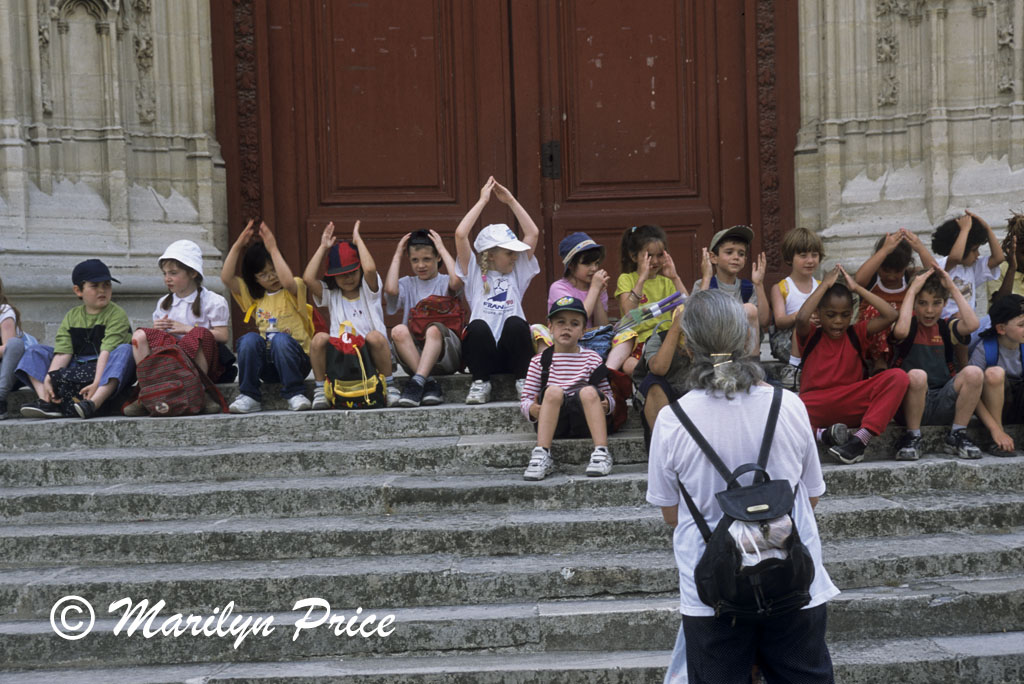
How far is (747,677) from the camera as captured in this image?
3.12m

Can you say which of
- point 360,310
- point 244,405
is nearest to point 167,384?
point 244,405

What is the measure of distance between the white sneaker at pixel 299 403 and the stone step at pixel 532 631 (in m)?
2.10

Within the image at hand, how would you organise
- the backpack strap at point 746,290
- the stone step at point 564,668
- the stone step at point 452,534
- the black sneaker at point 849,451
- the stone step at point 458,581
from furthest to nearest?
1. the backpack strap at point 746,290
2. the black sneaker at point 849,451
3. the stone step at point 452,534
4. the stone step at point 458,581
5. the stone step at point 564,668

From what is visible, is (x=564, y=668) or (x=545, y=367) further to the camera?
(x=545, y=367)

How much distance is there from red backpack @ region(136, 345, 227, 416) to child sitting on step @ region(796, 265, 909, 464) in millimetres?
3373

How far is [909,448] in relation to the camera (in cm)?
584

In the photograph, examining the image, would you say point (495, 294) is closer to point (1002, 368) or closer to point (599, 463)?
point (599, 463)

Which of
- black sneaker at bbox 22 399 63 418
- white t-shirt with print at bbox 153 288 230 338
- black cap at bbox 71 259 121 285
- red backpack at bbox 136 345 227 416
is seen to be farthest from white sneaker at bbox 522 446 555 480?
black cap at bbox 71 259 121 285

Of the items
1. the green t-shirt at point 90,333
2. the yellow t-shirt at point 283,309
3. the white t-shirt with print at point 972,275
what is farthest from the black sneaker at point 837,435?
the green t-shirt at point 90,333

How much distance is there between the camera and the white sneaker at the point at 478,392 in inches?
262

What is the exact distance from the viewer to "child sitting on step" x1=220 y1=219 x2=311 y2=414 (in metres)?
6.78

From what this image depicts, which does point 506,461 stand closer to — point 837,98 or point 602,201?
point 602,201

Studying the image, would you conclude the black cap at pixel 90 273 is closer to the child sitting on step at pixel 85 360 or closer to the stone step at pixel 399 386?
the child sitting on step at pixel 85 360

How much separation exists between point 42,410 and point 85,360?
39 cm
